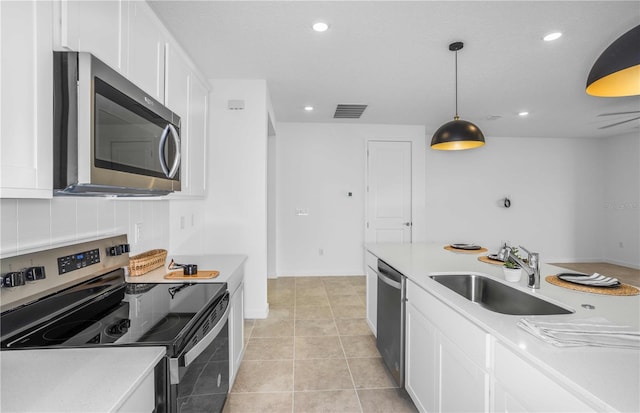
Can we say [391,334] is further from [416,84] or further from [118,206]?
[416,84]

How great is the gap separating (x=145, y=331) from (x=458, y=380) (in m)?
1.31

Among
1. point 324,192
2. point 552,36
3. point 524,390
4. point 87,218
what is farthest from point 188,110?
point 324,192

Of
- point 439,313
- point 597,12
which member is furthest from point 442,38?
point 439,313

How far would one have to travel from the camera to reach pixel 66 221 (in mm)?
1506

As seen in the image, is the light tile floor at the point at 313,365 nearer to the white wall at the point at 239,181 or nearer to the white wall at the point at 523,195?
the white wall at the point at 239,181

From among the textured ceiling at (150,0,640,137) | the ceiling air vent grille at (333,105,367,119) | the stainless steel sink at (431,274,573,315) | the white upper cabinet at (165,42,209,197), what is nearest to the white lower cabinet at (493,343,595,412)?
the stainless steel sink at (431,274,573,315)

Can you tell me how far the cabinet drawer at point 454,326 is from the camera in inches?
47.9

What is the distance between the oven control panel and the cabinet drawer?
5.78ft

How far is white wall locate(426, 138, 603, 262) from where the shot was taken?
6.27 meters

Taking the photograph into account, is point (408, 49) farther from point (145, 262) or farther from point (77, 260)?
point (77, 260)

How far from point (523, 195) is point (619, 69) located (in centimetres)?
617

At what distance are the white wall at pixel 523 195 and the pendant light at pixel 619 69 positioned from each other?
4.90 m

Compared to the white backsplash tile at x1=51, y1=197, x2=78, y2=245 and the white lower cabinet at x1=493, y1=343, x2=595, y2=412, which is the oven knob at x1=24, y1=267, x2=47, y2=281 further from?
the white lower cabinet at x1=493, y1=343, x2=595, y2=412

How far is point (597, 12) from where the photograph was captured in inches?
86.7
